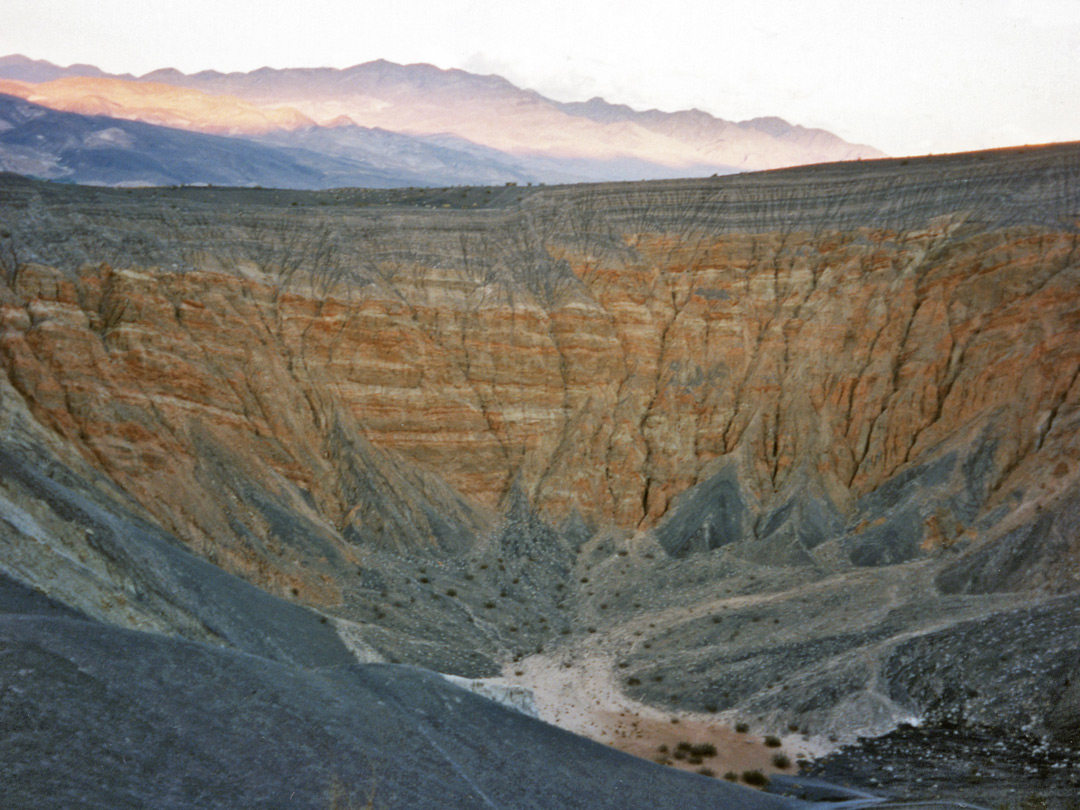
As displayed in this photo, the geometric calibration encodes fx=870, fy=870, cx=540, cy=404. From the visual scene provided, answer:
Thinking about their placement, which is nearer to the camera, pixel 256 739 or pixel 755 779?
pixel 256 739

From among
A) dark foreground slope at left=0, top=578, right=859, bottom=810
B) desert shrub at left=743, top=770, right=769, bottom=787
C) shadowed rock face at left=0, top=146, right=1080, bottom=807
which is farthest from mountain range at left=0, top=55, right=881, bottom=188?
desert shrub at left=743, top=770, right=769, bottom=787

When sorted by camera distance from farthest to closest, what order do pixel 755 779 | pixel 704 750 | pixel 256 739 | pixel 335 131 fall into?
pixel 335 131 < pixel 704 750 < pixel 755 779 < pixel 256 739

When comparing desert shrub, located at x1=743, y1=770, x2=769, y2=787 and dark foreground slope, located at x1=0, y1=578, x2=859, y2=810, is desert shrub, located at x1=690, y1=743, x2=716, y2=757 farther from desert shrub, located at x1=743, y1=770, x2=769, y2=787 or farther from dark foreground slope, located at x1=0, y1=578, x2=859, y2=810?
dark foreground slope, located at x1=0, y1=578, x2=859, y2=810

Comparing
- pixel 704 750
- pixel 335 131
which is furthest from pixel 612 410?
pixel 335 131

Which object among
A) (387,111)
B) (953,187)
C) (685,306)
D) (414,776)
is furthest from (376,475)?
(387,111)

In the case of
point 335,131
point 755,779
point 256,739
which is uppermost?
point 335,131

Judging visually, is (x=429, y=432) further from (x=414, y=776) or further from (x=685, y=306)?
(x=414, y=776)

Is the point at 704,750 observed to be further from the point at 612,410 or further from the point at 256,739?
the point at 612,410

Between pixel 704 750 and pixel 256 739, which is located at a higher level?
pixel 256 739
